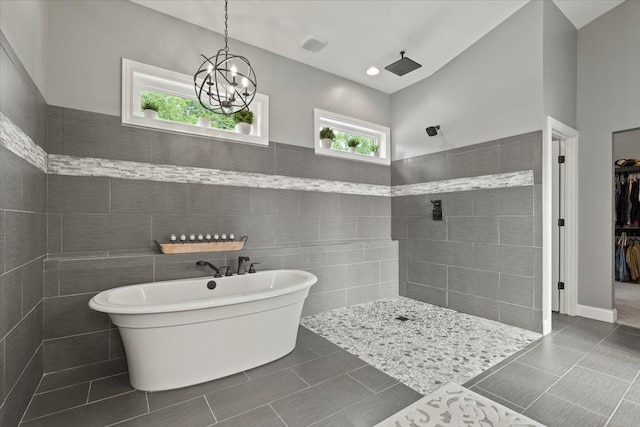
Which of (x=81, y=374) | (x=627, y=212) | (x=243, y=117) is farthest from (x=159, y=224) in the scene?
(x=627, y=212)

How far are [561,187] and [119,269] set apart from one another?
481cm

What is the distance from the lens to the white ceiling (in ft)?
9.54

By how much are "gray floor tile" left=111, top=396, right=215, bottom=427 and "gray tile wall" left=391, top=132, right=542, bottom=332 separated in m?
3.08

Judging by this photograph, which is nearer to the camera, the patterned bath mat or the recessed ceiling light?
the patterned bath mat

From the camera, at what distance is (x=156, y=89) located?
286 centimetres

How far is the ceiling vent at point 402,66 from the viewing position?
11.5 ft

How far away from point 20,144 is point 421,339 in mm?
3386

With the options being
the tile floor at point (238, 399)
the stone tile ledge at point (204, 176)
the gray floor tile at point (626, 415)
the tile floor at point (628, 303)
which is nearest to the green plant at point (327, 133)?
the stone tile ledge at point (204, 176)

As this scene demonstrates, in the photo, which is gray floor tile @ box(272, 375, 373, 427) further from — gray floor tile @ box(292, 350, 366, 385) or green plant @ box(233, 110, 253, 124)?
green plant @ box(233, 110, 253, 124)

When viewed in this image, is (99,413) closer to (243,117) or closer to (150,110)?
(150,110)

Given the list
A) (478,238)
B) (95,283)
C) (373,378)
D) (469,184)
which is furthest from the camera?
(469,184)

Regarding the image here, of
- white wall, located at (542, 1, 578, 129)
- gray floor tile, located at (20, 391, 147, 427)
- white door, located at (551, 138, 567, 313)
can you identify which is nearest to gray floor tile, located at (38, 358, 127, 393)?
gray floor tile, located at (20, 391, 147, 427)

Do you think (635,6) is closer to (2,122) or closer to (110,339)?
(2,122)

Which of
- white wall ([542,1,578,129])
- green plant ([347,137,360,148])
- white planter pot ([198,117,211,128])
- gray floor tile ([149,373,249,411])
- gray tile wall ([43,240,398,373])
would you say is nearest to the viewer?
gray floor tile ([149,373,249,411])
